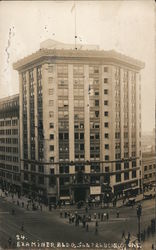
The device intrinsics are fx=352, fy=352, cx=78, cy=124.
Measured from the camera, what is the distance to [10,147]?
5762 millimetres

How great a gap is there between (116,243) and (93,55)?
2725mm

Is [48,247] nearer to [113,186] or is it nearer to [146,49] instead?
[113,186]

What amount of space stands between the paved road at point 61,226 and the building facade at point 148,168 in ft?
0.94

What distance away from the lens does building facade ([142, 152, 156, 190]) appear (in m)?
5.37

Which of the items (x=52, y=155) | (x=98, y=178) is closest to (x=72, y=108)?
(x=52, y=155)

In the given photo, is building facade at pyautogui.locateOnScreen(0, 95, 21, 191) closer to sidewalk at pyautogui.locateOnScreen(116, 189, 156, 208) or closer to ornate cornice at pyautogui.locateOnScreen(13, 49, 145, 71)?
ornate cornice at pyautogui.locateOnScreen(13, 49, 145, 71)

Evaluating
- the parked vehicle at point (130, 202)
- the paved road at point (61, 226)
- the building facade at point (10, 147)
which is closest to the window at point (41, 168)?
the building facade at point (10, 147)

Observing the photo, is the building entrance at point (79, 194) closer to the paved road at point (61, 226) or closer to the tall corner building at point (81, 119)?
the tall corner building at point (81, 119)

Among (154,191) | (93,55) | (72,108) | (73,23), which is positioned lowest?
(154,191)

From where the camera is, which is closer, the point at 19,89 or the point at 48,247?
the point at 48,247

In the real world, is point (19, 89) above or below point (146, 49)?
below

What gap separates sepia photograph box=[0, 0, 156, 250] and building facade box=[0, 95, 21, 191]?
0.76ft

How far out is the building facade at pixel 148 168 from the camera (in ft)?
17.6

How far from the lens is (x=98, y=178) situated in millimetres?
5289
